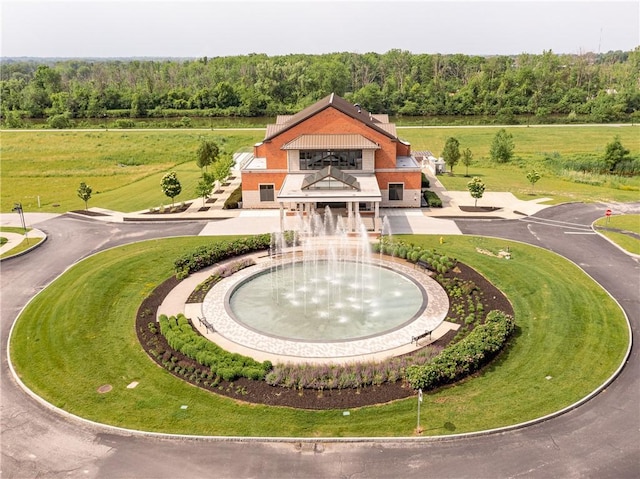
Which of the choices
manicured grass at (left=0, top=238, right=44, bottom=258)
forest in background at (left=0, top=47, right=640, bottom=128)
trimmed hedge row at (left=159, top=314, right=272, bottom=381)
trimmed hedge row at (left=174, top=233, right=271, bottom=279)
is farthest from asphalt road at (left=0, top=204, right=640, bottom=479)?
forest in background at (left=0, top=47, right=640, bottom=128)

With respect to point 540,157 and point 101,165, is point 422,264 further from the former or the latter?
point 101,165

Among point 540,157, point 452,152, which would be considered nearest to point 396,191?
point 452,152

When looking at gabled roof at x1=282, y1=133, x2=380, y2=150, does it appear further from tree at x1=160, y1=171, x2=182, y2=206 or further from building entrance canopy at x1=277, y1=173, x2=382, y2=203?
tree at x1=160, y1=171, x2=182, y2=206

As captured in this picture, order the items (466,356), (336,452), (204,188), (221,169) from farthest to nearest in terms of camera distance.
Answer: (221,169)
(204,188)
(466,356)
(336,452)

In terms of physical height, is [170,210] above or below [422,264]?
above

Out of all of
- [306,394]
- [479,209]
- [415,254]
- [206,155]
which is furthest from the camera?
[206,155]

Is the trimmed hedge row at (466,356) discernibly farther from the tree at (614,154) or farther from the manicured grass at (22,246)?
the tree at (614,154)

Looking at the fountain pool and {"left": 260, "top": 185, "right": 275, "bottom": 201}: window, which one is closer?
the fountain pool

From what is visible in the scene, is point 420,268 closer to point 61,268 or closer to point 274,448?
point 274,448
